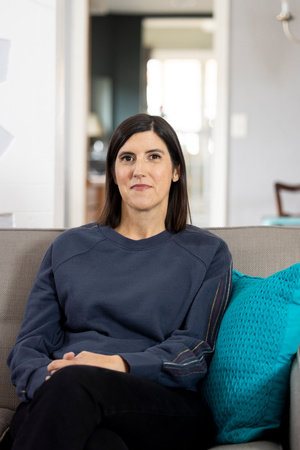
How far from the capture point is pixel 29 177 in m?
2.45

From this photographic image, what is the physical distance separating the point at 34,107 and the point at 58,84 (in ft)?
0.59

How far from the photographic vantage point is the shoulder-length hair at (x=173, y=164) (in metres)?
1.51

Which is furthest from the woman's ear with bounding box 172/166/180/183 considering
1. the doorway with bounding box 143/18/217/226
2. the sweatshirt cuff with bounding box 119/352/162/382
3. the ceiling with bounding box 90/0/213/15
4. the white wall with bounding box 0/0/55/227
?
the doorway with bounding box 143/18/217/226

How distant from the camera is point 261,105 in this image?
3.99 meters

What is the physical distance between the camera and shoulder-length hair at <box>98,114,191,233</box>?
1515 millimetres

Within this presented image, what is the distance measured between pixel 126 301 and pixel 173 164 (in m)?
0.41

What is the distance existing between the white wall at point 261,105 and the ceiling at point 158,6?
379cm

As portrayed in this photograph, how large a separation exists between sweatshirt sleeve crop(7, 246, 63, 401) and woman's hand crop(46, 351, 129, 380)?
5 cm

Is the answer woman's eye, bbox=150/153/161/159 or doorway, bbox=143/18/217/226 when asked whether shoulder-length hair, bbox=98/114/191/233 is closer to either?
woman's eye, bbox=150/153/161/159

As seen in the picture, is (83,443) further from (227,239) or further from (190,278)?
(227,239)

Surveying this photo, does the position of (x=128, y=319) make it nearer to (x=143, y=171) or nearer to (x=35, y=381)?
(x=35, y=381)

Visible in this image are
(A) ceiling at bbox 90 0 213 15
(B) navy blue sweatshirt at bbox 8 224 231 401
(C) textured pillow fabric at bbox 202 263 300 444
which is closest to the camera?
(C) textured pillow fabric at bbox 202 263 300 444

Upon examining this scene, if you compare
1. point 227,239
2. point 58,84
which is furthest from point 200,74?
point 227,239

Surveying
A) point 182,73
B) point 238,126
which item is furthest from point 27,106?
point 182,73
